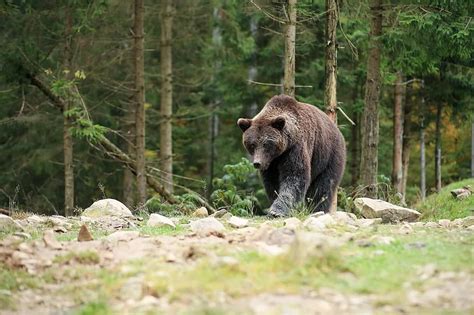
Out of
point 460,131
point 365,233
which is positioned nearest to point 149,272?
point 365,233

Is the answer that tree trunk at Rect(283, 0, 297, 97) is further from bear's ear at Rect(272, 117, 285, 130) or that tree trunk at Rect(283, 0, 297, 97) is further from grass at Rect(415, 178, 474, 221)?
grass at Rect(415, 178, 474, 221)

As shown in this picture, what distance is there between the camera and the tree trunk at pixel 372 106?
615 inches

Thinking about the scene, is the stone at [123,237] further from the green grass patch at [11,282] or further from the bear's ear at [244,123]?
the bear's ear at [244,123]

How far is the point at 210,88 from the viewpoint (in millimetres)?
30328

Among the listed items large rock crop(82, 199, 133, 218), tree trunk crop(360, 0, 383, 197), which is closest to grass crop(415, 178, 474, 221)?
tree trunk crop(360, 0, 383, 197)

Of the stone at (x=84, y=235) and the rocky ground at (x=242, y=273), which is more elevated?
the rocky ground at (x=242, y=273)

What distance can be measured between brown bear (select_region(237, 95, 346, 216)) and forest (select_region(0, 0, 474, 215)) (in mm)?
1061

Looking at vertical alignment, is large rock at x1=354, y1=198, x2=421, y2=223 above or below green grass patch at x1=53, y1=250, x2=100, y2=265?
below

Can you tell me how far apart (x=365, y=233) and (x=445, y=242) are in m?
1.07

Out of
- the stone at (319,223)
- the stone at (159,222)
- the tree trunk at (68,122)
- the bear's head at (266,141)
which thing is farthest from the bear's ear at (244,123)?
the tree trunk at (68,122)

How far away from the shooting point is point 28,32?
2036 cm

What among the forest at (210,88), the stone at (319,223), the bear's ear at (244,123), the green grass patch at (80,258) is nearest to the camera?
the green grass patch at (80,258)

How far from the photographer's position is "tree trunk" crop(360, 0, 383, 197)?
51.3 ft

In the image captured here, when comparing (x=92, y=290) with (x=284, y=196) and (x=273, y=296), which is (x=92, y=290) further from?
(x=284, y=196)
